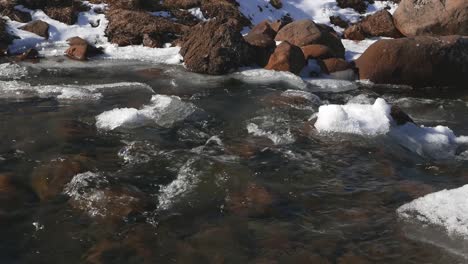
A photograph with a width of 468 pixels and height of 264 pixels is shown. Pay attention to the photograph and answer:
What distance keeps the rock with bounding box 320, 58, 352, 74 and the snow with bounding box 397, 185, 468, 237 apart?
21.1ft

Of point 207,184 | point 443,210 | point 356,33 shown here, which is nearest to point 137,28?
point 356,33

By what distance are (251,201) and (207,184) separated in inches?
22.9

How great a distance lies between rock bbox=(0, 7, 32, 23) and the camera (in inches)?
524

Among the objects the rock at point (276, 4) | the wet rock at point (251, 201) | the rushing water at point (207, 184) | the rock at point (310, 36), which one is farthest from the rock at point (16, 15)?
the wet rock at point (251, 201)

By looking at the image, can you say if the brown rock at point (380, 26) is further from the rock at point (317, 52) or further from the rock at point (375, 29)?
the rock at point (317, 52)

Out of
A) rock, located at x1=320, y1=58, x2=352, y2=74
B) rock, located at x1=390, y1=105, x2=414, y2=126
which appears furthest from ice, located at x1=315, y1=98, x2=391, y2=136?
rock, located at x1=320, y1=58, x2=352, y2=74

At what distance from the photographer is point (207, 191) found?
16.8 feet

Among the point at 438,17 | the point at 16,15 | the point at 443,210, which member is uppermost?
the point at 443,210

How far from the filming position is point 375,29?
1470 cm

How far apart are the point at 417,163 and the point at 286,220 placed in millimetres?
2435

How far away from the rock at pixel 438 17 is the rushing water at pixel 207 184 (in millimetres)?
5418

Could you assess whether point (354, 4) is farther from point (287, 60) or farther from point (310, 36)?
point (287, 60)

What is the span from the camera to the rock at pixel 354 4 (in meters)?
17.4

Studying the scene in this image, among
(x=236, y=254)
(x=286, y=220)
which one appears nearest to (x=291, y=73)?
(x=286, y=220)
